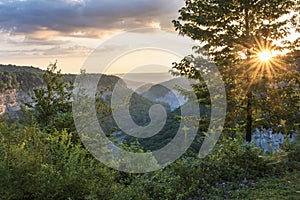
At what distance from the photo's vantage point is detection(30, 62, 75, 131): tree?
12.4 m

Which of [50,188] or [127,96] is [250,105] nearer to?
[127,96]

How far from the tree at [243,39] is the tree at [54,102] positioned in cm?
545

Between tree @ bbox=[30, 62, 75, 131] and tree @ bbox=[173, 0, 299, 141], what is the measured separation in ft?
17.9

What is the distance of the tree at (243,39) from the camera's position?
36.9 feet

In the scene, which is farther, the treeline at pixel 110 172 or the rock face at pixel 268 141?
the rock face at pixel 268 141

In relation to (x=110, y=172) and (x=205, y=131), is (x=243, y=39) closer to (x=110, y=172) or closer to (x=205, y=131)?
(x=205, y=131)

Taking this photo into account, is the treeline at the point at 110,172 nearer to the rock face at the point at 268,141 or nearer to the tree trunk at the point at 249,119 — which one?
the rock face at the point at 268,141

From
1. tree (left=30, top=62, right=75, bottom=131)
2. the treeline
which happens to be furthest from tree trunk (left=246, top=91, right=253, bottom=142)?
tree (left=30, top=62, right=75, bottom=131)

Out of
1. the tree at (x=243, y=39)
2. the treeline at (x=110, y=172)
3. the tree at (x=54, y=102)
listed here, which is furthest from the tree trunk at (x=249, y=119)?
the tree at (x=54, y=102)

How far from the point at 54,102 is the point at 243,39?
757cm

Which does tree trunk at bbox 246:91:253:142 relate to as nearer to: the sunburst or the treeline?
the sunburst

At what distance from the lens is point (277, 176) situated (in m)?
7.01

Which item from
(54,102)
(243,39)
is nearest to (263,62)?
(243,39)

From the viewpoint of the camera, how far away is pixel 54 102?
43.1 ft
